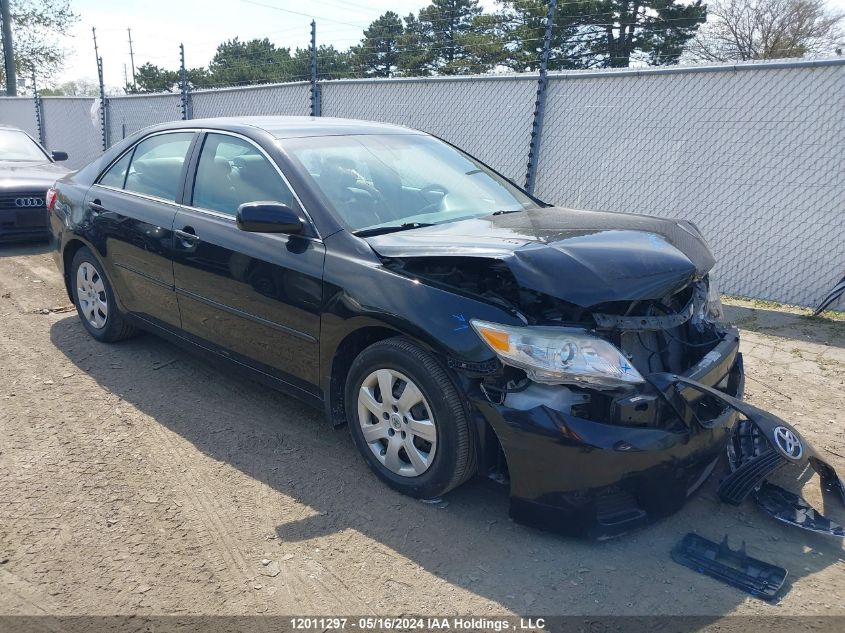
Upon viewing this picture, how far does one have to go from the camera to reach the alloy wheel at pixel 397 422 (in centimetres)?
286

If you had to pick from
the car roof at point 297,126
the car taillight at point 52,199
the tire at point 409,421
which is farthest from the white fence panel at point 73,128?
the tire at point 409,421

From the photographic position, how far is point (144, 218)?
421cm

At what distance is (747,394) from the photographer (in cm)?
425

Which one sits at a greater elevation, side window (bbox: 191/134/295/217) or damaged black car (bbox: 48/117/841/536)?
side window (bbox: 191/134/295/217)

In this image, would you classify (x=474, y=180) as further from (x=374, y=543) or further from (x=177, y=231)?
(x=374, y=543)

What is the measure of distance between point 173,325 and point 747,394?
3.67 m

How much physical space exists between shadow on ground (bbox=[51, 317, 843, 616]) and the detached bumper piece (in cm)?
6

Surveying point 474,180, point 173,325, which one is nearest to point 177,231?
point 173,325

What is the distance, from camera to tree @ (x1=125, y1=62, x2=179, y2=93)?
41188 millimetres

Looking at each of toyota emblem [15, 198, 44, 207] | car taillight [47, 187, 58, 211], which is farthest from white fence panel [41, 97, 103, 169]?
car taillight [47, 187, 58, 211]

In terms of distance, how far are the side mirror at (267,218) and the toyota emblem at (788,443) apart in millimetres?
2294

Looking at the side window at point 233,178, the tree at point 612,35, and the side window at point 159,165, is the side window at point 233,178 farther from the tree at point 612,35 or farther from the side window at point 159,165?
the tree at point 612,35

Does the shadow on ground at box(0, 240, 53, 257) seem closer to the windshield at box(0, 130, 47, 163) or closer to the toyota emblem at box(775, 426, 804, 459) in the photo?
the windshield at box(0, 130, 47, 163)

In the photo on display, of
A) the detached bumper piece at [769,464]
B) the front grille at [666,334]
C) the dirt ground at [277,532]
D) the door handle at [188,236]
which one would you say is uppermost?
the door handle at [188,236]
